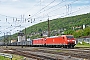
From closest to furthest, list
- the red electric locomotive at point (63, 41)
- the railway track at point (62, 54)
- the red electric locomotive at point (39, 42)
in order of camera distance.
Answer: the railway track at point (62, 54) < the red electric locomotive at point (63, 41) < the red electric locomotive at point (39, 42)

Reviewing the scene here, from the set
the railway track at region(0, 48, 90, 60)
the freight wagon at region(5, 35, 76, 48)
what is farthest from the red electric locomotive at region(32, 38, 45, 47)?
the railway track at region(0, 48, 90, 60)

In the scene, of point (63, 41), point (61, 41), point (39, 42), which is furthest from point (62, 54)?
point (39, 42)

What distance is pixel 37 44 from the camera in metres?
79.1

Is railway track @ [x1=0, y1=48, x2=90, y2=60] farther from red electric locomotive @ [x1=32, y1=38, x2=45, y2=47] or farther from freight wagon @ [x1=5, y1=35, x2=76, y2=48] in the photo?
red electric locomotive @ [x1=32, y1=38, x2=45, y2=47]

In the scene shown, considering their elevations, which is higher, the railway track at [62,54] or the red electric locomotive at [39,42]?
the red electric locomotive at [39,42]

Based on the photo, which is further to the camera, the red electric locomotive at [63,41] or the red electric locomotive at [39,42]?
the red electric locomotive at [39,42]

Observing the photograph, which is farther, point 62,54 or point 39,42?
point 39,42

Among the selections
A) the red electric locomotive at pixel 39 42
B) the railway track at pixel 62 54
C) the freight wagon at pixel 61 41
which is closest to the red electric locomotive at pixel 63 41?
the freight wagon at pixel 61 41

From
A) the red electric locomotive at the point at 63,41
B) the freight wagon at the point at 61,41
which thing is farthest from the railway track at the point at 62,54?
the freight wagon at the point at 61,41

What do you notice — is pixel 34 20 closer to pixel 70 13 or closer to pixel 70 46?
pixel 70 46

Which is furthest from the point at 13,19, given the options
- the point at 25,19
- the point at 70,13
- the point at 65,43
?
the point at 70,13

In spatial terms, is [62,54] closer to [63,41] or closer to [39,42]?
[63,41]

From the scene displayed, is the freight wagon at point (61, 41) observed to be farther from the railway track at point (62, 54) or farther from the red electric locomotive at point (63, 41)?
the railway track at point (62, 54)

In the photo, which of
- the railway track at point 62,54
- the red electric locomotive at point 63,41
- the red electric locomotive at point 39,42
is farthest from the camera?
the red electric locomotive at point 39,42
